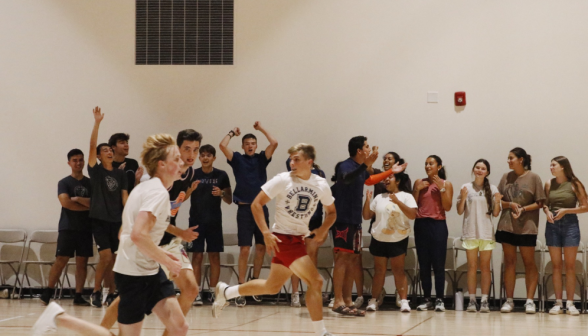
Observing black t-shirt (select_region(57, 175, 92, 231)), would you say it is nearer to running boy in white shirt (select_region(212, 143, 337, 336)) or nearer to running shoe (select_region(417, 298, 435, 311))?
running boy in white shirt (select_region(212, 143, 337, 336))

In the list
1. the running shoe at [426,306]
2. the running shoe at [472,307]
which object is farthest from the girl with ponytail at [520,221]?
the running shoe at [426,306]

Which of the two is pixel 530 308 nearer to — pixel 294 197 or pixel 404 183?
pixel 404 183

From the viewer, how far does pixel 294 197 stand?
5.05 m

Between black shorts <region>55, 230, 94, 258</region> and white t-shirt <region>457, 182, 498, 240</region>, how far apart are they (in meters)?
5.02

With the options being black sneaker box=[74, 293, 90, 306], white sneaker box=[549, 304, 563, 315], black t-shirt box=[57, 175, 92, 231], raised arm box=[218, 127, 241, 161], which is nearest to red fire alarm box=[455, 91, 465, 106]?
white sneaker box=[549, 304, 563, 315]

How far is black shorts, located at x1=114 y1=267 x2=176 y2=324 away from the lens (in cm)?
331

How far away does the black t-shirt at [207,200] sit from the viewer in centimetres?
813

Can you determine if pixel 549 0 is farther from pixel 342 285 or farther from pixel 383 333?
pixel 383 333

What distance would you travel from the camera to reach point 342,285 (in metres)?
7.18

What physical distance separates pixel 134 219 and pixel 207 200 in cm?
484

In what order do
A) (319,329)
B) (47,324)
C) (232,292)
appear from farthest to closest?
(232,292)
(319,329)
(47,324)

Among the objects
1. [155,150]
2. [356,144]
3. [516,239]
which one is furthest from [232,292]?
[516,239]

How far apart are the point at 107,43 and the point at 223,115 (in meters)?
2.12

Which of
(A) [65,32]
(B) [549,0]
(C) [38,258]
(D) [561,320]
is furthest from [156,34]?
(D) [561,320]
